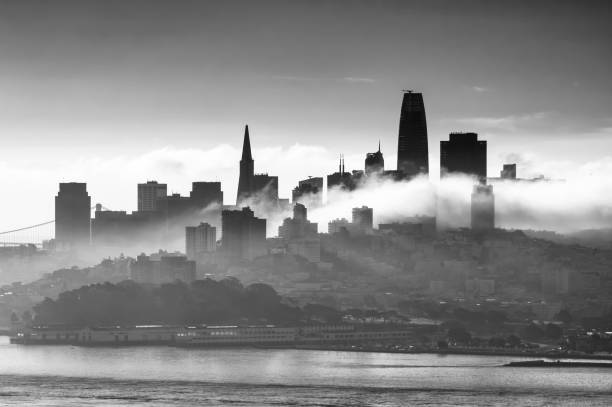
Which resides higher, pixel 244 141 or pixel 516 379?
pixel 244 141

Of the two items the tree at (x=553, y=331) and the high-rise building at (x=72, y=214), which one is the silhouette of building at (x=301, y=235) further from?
the tree at (x=553, y=331)

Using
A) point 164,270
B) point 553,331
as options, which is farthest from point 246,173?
point 553,331

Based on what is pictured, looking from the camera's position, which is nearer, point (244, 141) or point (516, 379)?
point (516, 379)

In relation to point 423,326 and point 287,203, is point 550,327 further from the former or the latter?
point 287,203

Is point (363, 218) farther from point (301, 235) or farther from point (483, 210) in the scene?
point (483, 210)

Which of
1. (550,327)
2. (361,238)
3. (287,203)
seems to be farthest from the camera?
(287,203)

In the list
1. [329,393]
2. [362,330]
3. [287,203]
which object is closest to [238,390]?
[329,393]
